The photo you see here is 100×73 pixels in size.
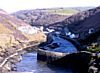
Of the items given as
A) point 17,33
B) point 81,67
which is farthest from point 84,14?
point 81,67

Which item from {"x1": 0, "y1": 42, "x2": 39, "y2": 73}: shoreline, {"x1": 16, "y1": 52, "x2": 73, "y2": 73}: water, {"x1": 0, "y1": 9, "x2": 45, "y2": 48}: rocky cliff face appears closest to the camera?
{"x1": 0, "y1": 42, "x2": 39, "y2": 73}: shoreline

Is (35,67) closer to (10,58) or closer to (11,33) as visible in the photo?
(10,58)

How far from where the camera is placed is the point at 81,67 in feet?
227

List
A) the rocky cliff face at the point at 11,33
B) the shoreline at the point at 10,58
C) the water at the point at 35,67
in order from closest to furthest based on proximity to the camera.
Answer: the shoreline at the point at 10,58, the water at the point at 35,67, the rocky cliff face at the point at 11,33

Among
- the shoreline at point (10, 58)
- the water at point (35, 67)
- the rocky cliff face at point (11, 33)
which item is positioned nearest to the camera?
the shoreline at point (10, 58)

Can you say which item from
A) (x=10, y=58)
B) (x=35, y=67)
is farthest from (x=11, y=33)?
(x=35, y=67)

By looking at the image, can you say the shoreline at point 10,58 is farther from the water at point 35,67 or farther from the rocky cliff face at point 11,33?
the rocky cliff face at point 11,33

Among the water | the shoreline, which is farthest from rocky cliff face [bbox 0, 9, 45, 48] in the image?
the water

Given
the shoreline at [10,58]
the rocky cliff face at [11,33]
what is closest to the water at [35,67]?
the shoreline at [10,58]

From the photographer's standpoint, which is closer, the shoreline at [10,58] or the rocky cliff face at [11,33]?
the shoreline at [10,58]

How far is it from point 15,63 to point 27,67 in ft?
20.9

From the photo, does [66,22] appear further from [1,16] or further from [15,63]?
[15,63]

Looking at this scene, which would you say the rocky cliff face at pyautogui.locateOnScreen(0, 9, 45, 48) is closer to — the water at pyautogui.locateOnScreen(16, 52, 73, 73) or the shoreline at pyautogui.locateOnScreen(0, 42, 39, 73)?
the shoreline at pyautogui.locateOnScreen(0, 42, 39, 73)

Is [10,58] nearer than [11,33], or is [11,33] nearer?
[10,58]
